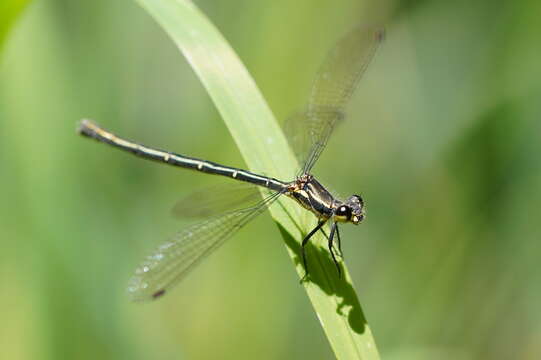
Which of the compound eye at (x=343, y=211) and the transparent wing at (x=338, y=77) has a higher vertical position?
the transparent wing at (x=338, y=77)

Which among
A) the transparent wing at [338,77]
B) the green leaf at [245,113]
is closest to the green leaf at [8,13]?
the green leaf at [245,113]

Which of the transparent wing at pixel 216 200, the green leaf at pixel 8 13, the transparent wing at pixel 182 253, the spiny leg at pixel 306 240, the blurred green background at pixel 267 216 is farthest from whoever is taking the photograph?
the blurred green background at pixel 267 216

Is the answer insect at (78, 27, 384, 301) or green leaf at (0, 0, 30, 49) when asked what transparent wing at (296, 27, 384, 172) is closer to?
insect at (78, 27, 384, 301)

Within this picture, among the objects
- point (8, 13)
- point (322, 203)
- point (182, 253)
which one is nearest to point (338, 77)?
point (322, 203)

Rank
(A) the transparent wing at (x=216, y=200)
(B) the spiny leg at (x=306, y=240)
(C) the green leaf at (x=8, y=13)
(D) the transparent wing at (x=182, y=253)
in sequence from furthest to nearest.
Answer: (A) the transparent wing at (x=216, y=200) < (D) the transparent wing at (x=182, y=253) < (B) the spiny leg at (x=306, y=240) < (C) the green leaf at (x=8, y=13)

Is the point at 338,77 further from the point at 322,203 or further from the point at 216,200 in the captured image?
the point at 216,200

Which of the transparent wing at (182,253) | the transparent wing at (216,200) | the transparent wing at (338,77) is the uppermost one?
the transparent wing at (338,77)

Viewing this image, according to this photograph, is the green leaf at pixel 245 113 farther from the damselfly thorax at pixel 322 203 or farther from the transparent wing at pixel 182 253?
the transparent wing at pixel 182 253
